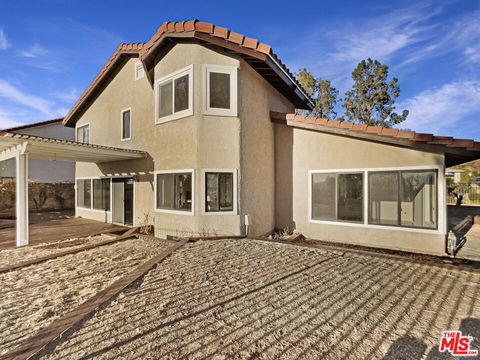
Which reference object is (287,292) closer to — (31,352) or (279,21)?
(31,352)

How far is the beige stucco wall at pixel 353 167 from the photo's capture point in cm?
840

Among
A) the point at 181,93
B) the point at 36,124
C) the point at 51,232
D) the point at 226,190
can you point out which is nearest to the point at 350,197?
the point at 226,190

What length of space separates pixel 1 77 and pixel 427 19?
26.5m

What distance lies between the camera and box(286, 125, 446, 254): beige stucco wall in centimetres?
840

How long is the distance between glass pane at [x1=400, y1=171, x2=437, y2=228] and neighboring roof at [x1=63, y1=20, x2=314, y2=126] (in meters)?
6.48

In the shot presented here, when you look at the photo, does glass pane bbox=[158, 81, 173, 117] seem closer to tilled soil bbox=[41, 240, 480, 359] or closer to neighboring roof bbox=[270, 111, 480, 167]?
neighboring roof bbox=[270, 111, 480, 167]

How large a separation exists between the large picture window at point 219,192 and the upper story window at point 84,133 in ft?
40.6

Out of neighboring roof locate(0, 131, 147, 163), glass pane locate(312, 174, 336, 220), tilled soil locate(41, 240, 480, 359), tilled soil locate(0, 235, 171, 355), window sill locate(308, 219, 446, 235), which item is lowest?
tilled soil locate(0, 235, 171, 355)

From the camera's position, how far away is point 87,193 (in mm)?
17125

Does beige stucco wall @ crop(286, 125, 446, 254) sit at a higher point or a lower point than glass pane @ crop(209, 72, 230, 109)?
lower

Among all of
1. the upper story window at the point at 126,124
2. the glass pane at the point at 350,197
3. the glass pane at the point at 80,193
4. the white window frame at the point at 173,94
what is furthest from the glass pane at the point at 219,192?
the glass pane at the point at 80,193

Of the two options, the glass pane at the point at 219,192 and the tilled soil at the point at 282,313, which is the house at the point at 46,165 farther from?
the tilled soil at the point at 282,313

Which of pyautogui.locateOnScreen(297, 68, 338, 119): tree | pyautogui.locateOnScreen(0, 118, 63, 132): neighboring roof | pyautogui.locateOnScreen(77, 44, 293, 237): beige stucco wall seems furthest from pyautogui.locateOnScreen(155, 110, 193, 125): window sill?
pyautogui.locateOnScreen(297, 68, 338, 119): tree

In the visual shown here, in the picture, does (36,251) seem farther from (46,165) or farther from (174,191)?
(46,165)
